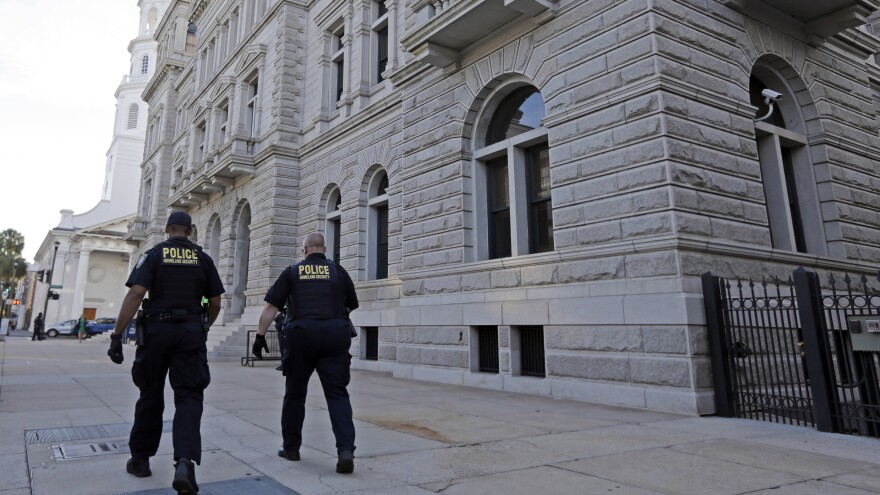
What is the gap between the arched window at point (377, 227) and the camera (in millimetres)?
16141

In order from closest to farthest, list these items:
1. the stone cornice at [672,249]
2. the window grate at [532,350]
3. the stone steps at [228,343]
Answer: the stone cornice at [672,249], the window grate at [532,350], the stone steps at [228,343]

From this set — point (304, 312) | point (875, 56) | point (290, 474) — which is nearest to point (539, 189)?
point (304, 312)

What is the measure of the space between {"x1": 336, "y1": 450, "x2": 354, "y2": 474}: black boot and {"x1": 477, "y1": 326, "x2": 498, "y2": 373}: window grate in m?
6.52

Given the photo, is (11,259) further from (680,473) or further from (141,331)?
(680,473)

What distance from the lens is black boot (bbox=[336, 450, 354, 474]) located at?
4.23 metres

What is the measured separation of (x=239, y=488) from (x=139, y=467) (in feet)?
3.01

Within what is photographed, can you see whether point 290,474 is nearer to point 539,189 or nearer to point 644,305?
point 644,305

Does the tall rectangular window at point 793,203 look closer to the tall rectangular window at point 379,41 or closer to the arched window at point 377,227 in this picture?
the arched window at point 377,227

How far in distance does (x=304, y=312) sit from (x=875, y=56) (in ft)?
55.9

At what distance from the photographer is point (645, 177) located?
322 inches

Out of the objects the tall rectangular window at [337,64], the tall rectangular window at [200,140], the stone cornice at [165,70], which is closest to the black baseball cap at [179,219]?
the tall rectangular window at [337,64]

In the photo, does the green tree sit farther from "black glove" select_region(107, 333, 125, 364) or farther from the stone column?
"black glove" select_region(107, 333, 125, 364)

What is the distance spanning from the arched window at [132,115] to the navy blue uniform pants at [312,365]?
262ft

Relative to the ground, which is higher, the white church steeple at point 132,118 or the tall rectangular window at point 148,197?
the white church steeple at point 132,118
